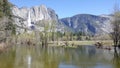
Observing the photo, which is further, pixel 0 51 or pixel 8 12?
pixel 8 12

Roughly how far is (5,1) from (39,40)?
4957cm

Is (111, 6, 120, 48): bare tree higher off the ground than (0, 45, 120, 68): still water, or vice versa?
(111, 6, 120, 48): bare tree

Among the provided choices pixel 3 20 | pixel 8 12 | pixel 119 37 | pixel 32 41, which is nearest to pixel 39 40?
pixel 32 41

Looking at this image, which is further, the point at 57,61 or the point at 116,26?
the point at 116,26

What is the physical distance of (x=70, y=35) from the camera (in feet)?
579

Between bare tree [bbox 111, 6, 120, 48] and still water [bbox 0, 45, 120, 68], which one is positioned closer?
still water [bbox 0, 45, 120, 68]

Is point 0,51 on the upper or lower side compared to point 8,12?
lower

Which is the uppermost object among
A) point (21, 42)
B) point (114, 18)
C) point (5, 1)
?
point (5, 1)

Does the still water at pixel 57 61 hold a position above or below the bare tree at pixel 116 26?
below

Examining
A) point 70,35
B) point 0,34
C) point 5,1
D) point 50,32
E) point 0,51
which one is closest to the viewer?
point 0,51

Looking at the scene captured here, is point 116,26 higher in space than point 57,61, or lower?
higher

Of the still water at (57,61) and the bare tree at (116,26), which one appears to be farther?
the bare tree at (116,26)

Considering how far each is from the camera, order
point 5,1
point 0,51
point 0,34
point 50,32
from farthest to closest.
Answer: point 50,32, point 5,1, point 0,34, point 0,51

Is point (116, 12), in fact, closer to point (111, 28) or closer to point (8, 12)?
point (111, 28)
